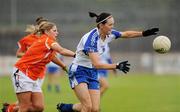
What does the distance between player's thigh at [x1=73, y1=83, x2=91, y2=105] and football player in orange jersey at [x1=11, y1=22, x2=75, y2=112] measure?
0.55 m

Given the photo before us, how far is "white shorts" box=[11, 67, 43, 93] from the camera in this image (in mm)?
10570

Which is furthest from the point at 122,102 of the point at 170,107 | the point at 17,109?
the point at 17,109

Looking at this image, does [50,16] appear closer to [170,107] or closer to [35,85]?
[170,107]

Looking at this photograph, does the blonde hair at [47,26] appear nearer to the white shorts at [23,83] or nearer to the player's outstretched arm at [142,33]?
the white shorts at [23,83]

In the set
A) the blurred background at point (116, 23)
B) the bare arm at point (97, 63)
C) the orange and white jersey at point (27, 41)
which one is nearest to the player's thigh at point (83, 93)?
the bare arm at point (97, 63)

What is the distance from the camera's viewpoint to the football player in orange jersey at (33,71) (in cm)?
1058

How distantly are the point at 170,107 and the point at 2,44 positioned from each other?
22.5 metres

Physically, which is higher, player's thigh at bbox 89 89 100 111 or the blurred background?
the blurred background

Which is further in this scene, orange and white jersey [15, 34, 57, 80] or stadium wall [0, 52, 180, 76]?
stadium wall [0, 52, 180, 76]

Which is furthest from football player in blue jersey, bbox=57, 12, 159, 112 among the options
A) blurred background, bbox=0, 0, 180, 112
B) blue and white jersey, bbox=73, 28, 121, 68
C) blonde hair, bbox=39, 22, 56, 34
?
blurred background, bbox=0, 0, 180, 112

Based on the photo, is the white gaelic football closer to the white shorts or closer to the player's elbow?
the player's elbow

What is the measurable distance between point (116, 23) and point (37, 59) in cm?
2516

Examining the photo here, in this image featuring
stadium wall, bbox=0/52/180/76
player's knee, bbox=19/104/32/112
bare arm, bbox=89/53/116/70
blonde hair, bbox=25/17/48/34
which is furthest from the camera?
stadium wall, bbox=0/52/180/76

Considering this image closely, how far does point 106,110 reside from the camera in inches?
572
